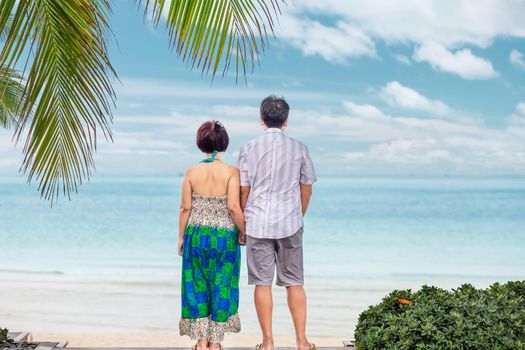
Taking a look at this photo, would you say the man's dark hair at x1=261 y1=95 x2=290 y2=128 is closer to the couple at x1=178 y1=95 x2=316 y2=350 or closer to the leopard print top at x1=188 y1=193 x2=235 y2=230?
the couple at x1=178 y1=95 x2=316 y2=350

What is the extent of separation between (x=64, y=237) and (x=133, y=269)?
21.2 metres

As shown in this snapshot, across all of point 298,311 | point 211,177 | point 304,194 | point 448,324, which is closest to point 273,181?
point 304,194

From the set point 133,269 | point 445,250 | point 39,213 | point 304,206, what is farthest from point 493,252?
point 39,213

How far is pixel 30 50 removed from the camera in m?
4.86

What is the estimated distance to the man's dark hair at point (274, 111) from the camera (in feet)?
18.2

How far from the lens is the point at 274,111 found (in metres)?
5.55

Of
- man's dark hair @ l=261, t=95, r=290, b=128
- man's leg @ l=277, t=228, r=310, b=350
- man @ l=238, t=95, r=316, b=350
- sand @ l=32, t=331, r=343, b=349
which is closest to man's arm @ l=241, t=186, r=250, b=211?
man @ l=238, t=95, r=316, b=350

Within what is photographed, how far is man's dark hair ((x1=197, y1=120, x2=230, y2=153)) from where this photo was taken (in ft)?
18.1

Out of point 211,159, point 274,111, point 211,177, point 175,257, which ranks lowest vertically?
point 175,257

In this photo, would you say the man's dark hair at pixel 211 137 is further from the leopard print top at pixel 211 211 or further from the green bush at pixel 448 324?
the green bush at pixel 448 324

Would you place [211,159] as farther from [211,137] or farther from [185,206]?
[185,206]

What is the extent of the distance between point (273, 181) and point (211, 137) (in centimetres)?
56

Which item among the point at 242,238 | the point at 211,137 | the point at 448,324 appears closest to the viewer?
the point at 448,324

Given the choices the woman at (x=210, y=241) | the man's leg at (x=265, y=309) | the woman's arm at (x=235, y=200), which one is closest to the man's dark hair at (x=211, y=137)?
the woman at (x=210, y=241)
